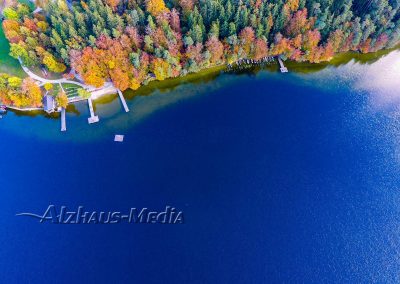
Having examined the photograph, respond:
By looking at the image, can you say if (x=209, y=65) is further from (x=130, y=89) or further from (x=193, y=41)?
(x=130, y=89)

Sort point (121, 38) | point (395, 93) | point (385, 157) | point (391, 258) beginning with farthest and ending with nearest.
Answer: point (395, 93)
point (121, 38)
point (385, 157)
point (391, 258)

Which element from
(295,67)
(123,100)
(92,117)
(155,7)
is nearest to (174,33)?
(155,7)

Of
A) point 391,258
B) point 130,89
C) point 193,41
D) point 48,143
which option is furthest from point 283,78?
point 48,143

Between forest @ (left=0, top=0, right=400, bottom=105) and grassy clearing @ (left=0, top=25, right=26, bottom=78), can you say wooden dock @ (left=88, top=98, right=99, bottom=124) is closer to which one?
forest @ (left=0, top=0, right=400, bottom=105)

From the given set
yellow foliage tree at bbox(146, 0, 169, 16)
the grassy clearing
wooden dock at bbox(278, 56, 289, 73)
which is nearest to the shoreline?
wooden dock at bbox(278, 56, 289, 73)

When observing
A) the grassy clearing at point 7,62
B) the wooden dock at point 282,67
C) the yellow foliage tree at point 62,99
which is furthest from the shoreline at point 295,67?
the grassy clearing at point 7,62

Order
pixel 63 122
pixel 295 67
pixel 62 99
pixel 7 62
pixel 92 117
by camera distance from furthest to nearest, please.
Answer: pixel 295 67 < pixel 7 62 < pixel 92 117 < pixel 63 122 < pixel 62 99

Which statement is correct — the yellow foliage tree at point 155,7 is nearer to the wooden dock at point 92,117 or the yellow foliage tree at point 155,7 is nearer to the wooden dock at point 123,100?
the wooden dock at point 123,100

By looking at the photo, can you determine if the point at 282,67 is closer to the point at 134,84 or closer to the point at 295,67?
the point at 295,67

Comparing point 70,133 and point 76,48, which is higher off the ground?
point 76,48
